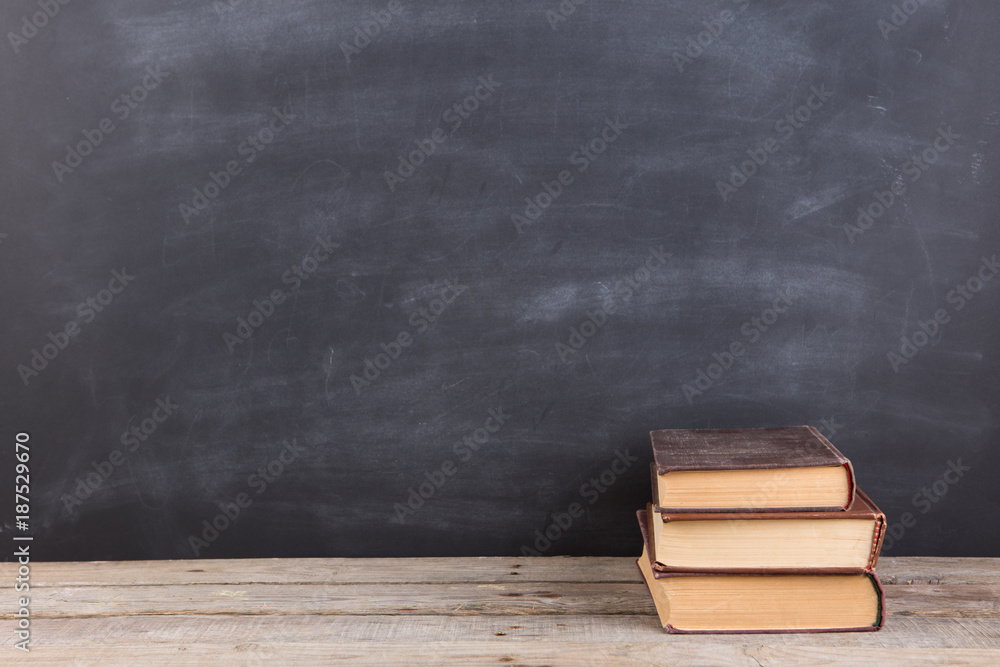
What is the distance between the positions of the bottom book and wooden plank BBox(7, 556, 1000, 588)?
7.9 inches

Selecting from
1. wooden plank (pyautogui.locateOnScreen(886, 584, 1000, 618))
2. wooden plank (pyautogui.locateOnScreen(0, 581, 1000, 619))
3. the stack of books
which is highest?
the stack of books

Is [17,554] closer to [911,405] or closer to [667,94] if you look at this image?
[667,94]

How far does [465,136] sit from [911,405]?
37.9 inches

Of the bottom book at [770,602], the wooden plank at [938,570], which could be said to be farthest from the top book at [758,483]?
the wooden plank at [938,570]

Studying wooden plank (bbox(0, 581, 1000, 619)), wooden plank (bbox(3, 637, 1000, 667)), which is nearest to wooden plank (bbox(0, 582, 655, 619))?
wooden plank (bbox(0, 581, 1000, 619))

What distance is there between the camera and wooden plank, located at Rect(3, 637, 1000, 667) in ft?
3.27

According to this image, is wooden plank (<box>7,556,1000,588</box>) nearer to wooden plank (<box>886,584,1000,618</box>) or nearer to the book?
wooden plank (<box>886,584,1000,618</box>)

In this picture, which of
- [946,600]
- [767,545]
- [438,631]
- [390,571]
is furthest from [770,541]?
[390,571]

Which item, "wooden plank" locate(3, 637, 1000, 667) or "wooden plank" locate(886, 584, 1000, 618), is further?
"wooden plank" locate(886, 584, 1000, 618)

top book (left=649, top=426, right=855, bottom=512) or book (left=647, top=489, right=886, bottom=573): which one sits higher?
top book (left=649, top=426, right=855, bottom=512)

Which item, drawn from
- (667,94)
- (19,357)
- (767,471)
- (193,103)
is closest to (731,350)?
(767,471)

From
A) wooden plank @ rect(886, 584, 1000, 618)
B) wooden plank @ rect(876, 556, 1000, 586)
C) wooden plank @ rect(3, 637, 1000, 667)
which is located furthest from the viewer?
wooden plank @ rect(876, 556, 1000, 586)

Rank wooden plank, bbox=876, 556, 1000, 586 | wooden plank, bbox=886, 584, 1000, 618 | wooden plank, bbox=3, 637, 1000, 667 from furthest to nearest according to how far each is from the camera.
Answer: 1. wooden plank, bbox=876, 556, 1000, 586
2. wooden plank, bbox=886, 584, 1000, 618
3. wooden plank, bbox=3, 637, 1000, 667

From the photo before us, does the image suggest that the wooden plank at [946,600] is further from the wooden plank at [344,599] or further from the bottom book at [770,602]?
the wooden plank at [344,599]
